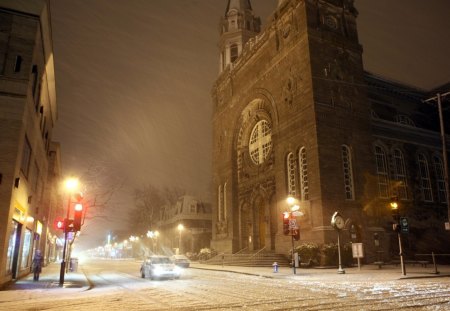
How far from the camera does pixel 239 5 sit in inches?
2122

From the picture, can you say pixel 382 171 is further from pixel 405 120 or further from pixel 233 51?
pixel 233 51

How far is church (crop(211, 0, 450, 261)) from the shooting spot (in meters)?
30.0

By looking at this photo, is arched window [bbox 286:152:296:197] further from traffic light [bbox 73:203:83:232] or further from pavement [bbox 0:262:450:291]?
traffic light [bbox 73:203:83:232]

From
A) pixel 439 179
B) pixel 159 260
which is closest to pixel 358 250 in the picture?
pixel 159 260

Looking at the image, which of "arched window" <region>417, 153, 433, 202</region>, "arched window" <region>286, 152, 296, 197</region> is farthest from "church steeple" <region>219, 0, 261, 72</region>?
"arched window" <region>417, 153, 433, 202</region>

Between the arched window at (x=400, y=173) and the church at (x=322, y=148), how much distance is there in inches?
4.0

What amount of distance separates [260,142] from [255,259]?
13.7 m

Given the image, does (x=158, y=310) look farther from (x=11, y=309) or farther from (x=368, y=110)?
(x=368, y=110)

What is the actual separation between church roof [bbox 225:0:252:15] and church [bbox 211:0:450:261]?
514 inches

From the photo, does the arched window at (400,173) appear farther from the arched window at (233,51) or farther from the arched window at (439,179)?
the arched window at (233,51)

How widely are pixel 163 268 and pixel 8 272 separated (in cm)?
770

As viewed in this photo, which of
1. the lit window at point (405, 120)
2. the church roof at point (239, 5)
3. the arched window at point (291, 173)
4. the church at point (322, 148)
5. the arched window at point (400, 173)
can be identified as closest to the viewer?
the church at point (322, 148)

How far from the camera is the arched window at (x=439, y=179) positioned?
37.4 metres

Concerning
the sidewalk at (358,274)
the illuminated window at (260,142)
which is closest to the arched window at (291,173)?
the illuminated window at (260,142)
